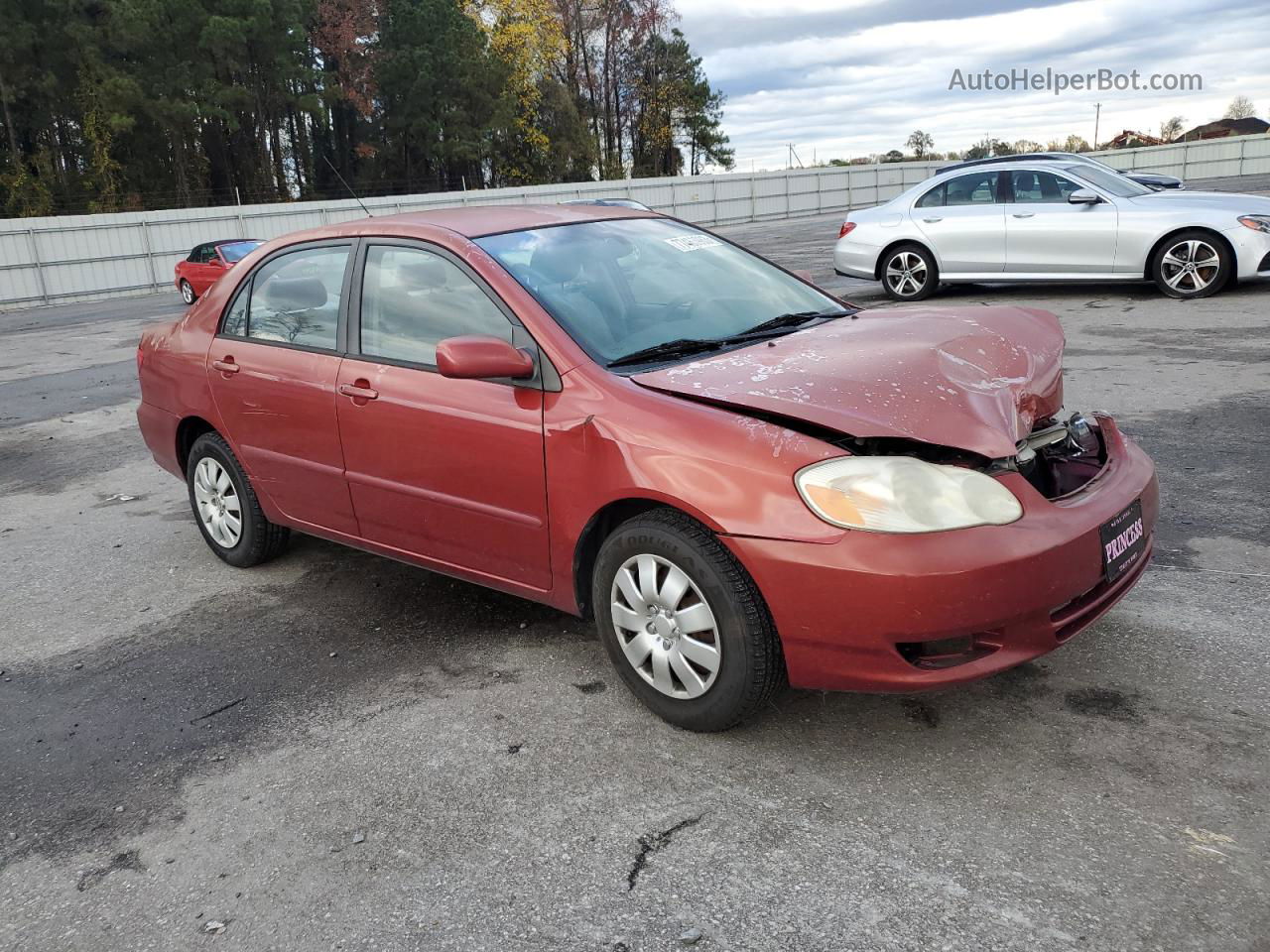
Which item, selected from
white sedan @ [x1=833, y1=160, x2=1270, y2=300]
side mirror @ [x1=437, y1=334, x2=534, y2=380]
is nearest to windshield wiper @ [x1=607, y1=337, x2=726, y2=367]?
side mirror @ [x1=437, y1=334, x2=534, y2=380]

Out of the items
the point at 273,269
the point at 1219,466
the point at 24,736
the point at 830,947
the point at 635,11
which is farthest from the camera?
the point at 635,11

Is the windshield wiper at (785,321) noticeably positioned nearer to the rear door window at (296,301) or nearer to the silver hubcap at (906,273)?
the rear door window at (296,301)

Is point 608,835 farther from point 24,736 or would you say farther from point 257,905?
point 24,736

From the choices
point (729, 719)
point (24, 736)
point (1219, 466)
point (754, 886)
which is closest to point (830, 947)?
point (754, 886)

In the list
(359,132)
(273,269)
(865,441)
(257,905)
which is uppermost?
(359,132)

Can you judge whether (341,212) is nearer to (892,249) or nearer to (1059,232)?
(892,249)

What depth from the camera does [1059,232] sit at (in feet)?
36.7

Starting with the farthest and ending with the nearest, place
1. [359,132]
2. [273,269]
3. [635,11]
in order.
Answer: [635,11]
[359,132]
[273,269]

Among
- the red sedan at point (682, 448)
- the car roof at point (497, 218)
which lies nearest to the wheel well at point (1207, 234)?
the red sedan at point (682, 448)

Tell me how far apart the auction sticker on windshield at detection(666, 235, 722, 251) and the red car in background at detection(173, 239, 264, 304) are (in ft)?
57.2

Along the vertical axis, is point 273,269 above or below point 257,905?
above

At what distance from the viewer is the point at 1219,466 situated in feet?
17.9

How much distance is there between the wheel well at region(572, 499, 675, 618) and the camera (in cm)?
328

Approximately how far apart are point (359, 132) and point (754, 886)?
5955 cm
